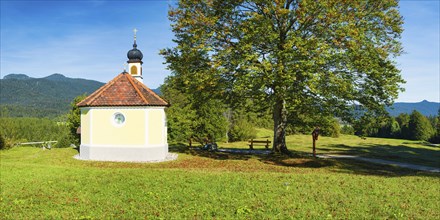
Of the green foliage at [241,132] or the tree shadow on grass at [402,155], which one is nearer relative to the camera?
the tree shadow on grass at [402,155]

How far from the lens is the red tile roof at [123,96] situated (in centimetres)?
2252

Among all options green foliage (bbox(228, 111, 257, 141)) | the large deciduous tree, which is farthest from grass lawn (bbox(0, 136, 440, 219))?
green foliage (bbox(228, 111, 257, 141))

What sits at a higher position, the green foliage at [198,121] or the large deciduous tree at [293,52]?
the large deciduous tree at [293,52]

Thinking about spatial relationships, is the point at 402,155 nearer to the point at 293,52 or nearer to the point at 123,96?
the point at 293,52

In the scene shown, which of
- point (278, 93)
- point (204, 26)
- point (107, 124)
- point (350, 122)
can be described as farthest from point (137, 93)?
point (350, 122)

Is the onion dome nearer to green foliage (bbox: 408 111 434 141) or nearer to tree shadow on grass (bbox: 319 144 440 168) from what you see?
tree shadow on grass (bbox: 319 144 440 168)

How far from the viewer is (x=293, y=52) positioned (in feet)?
56.7

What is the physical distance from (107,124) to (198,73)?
8.02 meters

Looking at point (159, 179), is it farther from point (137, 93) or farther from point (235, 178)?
point (137, 93)

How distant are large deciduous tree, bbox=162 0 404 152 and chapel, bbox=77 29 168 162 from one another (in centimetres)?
366

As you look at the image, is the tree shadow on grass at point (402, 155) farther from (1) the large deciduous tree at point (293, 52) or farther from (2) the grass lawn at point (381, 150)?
(1) the large deciduous tree at point (293, 52)

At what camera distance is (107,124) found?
22.7 meters

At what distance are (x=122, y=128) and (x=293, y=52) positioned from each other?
13.1 metres

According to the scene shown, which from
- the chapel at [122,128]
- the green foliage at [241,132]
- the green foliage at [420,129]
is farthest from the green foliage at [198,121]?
the green foliage at [420,129]
